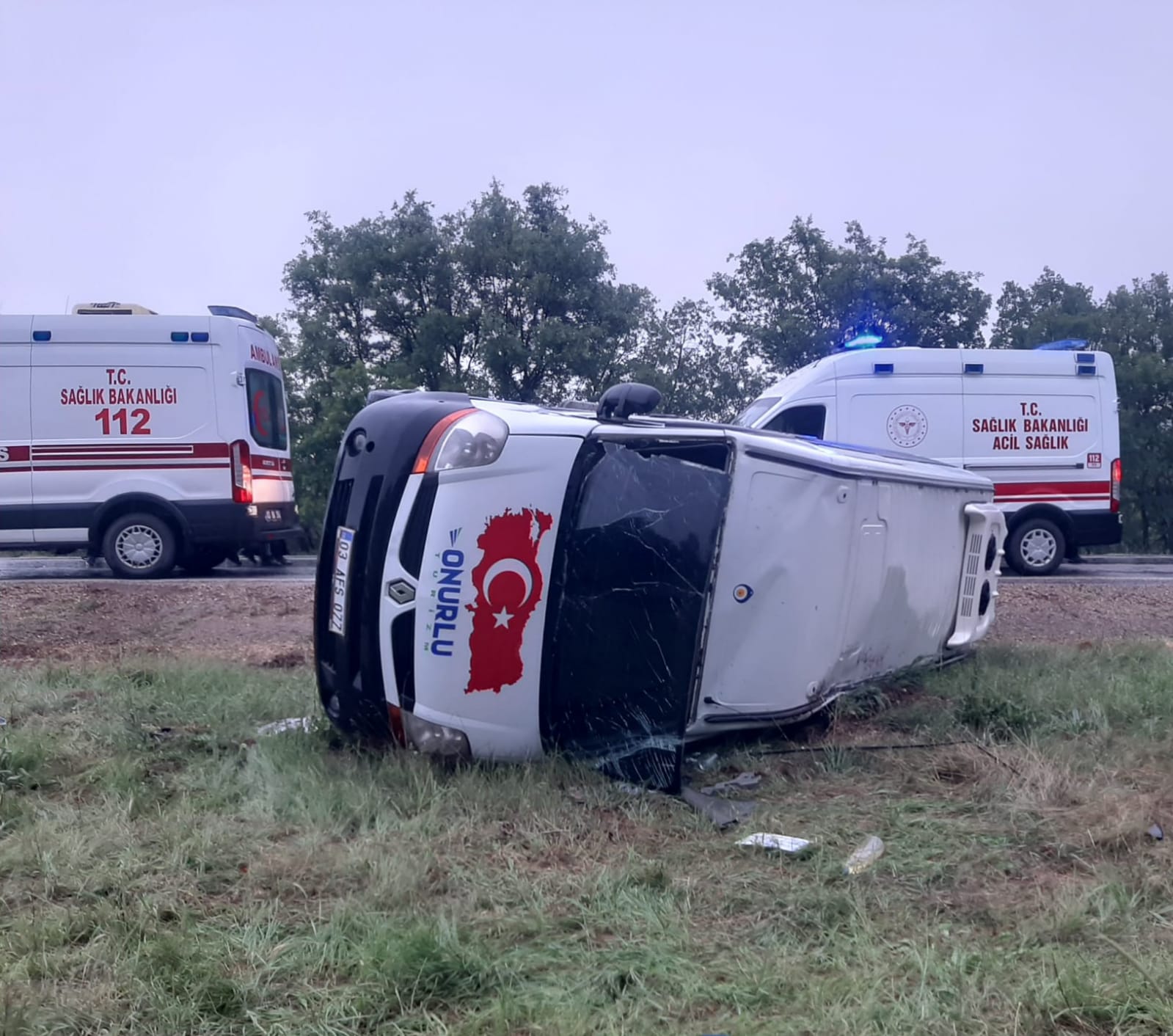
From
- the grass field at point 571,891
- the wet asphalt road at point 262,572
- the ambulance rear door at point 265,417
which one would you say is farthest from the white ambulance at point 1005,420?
the grass field at point 571,891

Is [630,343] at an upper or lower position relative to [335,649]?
upper

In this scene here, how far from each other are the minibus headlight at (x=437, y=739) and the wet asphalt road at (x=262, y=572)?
6.60 meters

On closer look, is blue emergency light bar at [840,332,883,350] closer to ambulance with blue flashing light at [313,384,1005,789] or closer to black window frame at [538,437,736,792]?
ambulance with blue flashing light at [313,384,1005,789]

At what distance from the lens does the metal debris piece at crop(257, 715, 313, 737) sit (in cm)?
503

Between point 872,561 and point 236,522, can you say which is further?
point 236,522

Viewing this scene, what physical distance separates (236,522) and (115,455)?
1.38 m

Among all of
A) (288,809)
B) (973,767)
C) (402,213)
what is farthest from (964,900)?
(402,213)

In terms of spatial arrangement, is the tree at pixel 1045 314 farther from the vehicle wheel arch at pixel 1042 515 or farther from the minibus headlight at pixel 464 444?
the minibus headlight at pixel 464 444

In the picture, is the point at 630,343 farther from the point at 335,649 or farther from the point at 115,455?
the point at 335,649

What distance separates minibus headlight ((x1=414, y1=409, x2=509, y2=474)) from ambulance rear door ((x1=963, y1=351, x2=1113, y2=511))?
32.5ft

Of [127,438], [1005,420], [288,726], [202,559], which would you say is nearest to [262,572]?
[202,559]

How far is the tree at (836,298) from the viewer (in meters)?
25.2

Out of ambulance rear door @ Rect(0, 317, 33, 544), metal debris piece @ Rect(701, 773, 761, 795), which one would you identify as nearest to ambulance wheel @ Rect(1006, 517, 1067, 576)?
metal debris piece @ Rect(701, 773, 761, 795)

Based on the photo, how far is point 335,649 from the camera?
14.6ft
